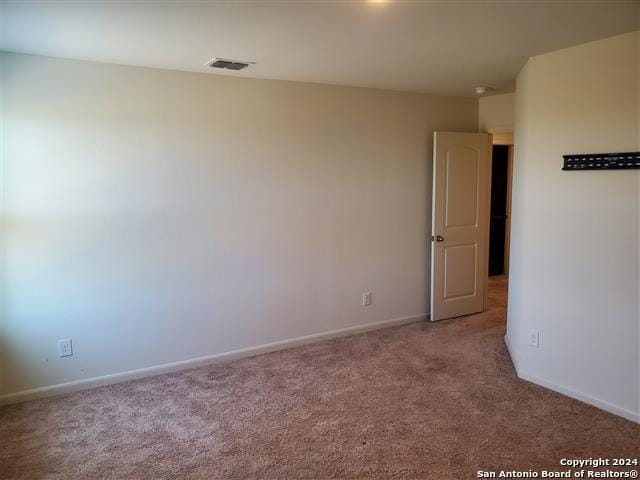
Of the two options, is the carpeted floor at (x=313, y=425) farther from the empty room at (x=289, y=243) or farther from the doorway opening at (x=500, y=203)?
the doorway opening at (x=500, y=203)

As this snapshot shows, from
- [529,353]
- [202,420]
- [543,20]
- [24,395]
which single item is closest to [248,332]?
[202,420]

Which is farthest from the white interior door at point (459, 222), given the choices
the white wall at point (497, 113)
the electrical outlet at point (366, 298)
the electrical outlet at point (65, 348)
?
the electrical outlet at point (65, 348)

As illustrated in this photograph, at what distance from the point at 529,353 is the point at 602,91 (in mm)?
1817

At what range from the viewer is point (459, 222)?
15.4 ft

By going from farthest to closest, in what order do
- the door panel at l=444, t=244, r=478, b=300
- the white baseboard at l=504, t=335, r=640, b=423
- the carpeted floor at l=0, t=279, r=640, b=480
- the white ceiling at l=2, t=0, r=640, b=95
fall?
the door panel at l=444, t=244, r=478, b=300, the white baseboard at l=504, t=335, r=640, b=423, the carpeted floor at l=0, t=279, r=640, b=480, the white ceiling at l=2, t=0, r=640, b=95

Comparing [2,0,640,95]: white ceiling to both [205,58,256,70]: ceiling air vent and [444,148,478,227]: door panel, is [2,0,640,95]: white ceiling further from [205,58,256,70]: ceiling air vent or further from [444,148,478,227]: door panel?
[444,148,478,227]: door panel

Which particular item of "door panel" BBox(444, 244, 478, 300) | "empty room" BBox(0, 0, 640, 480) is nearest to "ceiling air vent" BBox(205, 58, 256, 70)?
"empty room" BBox(0, 0, 640, 480)

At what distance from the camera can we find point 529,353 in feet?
11.0

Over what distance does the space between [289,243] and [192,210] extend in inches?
34.2

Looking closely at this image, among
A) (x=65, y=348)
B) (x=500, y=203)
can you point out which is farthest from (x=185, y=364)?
(x=500, y=203)

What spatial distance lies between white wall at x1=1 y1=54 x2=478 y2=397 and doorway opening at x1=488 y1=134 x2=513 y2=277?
89.9 inches

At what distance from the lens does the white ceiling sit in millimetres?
2193

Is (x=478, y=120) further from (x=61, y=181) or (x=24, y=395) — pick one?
(x=24, y=395)

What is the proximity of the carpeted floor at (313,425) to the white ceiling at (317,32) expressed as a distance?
2.27 metres
